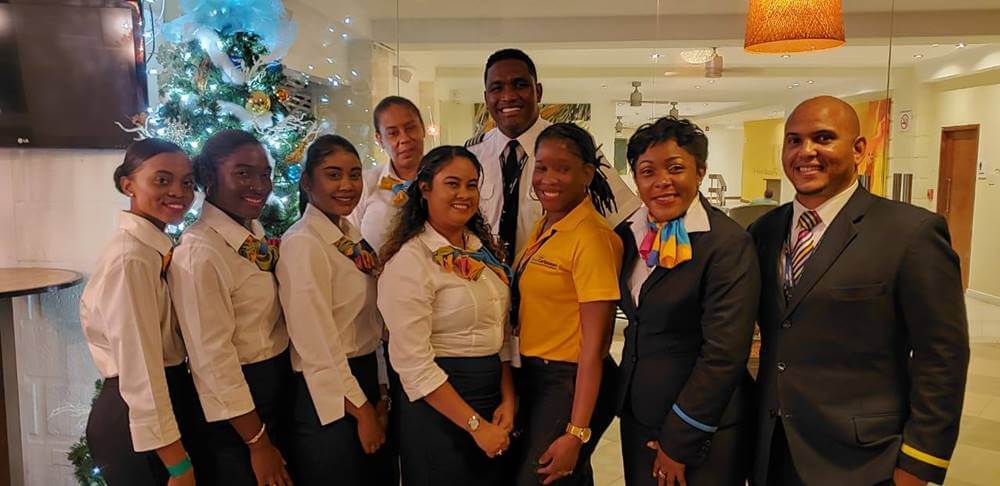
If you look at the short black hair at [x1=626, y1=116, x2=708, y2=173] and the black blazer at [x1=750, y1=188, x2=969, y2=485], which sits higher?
the short black hair at [x1=626, y1=116, x2=708, y2=173]

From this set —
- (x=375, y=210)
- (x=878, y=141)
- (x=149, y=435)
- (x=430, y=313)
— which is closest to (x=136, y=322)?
(x=149, y=435)

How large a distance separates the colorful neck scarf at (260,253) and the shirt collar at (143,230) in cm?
20

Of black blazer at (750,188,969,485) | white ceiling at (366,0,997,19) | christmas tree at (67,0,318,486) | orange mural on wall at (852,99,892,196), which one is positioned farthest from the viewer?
orange mural on wall at (852,99,892,196)

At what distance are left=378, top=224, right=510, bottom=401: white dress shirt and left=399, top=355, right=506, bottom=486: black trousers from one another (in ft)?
0.15

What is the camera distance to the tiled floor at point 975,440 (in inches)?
136

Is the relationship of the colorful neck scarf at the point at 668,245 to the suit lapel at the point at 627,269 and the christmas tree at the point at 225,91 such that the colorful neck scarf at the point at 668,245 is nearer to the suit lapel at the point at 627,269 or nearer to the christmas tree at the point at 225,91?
the suit lapel at the point at 627,269

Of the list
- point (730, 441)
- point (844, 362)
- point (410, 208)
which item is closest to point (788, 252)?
point (844, 362)

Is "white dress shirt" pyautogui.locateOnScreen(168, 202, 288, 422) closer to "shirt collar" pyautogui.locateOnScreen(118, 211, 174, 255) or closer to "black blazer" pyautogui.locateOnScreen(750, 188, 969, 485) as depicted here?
"shirt collar" pyautogui.locateOnScreen(118, 211, 174, 255)

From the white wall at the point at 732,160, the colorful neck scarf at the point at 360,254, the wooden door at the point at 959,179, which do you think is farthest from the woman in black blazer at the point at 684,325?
the wooden door at the point at 959,179

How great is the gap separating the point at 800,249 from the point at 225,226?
154cm

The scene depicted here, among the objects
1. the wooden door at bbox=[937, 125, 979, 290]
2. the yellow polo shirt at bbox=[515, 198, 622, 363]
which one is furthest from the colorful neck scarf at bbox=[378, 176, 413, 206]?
the wooden door at bbox=[937, 125, 979, 290]

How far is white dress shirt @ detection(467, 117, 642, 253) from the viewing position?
2332mm

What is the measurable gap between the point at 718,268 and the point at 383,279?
899 millimetres

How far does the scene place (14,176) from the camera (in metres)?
2.84
